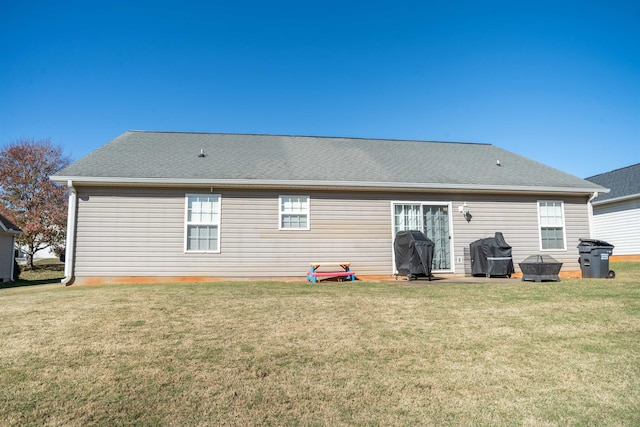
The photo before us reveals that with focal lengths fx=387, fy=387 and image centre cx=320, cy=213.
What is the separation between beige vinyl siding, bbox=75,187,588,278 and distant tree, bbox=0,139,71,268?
18.3 m

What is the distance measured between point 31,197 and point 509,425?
100ft

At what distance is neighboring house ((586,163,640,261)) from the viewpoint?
59.6 feet

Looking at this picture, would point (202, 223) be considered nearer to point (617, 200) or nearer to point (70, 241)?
point (70, 241)

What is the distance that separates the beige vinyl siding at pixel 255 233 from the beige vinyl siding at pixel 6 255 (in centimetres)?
1191

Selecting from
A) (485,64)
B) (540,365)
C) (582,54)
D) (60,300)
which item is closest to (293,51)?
(485,64)

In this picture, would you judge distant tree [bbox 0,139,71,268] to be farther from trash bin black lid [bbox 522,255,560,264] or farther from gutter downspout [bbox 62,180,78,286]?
trash bin black lid [bbox 522,255,560,264]

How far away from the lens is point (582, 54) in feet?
44.9

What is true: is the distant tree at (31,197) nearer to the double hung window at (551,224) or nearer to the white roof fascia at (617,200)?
the double hung window at (551,224)

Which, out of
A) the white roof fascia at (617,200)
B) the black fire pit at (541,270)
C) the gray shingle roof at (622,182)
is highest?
the gray shingle roof at (622,182)

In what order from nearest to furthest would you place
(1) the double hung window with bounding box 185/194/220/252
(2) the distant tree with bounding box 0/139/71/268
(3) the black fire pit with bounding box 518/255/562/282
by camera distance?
(3) the black fire pit with bounding box 518/255/562/282 → (1) the double hung window with bounding box 185/194/220/252 → (2) the distant tree with bounding box 0/139/71/268

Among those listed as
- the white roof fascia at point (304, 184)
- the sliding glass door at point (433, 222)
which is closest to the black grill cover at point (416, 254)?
the sliding glass door at point (433, 222)

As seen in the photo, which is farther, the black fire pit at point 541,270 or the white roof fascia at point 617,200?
the white roof fascia at point 617,200

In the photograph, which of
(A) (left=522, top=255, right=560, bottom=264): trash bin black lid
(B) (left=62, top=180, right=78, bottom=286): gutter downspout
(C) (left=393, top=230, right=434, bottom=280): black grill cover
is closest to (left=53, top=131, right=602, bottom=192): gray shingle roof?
(B) (left=62, top=180, right=78, bottom=286): gutter downspout

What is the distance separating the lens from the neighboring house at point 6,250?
18.6 metres
